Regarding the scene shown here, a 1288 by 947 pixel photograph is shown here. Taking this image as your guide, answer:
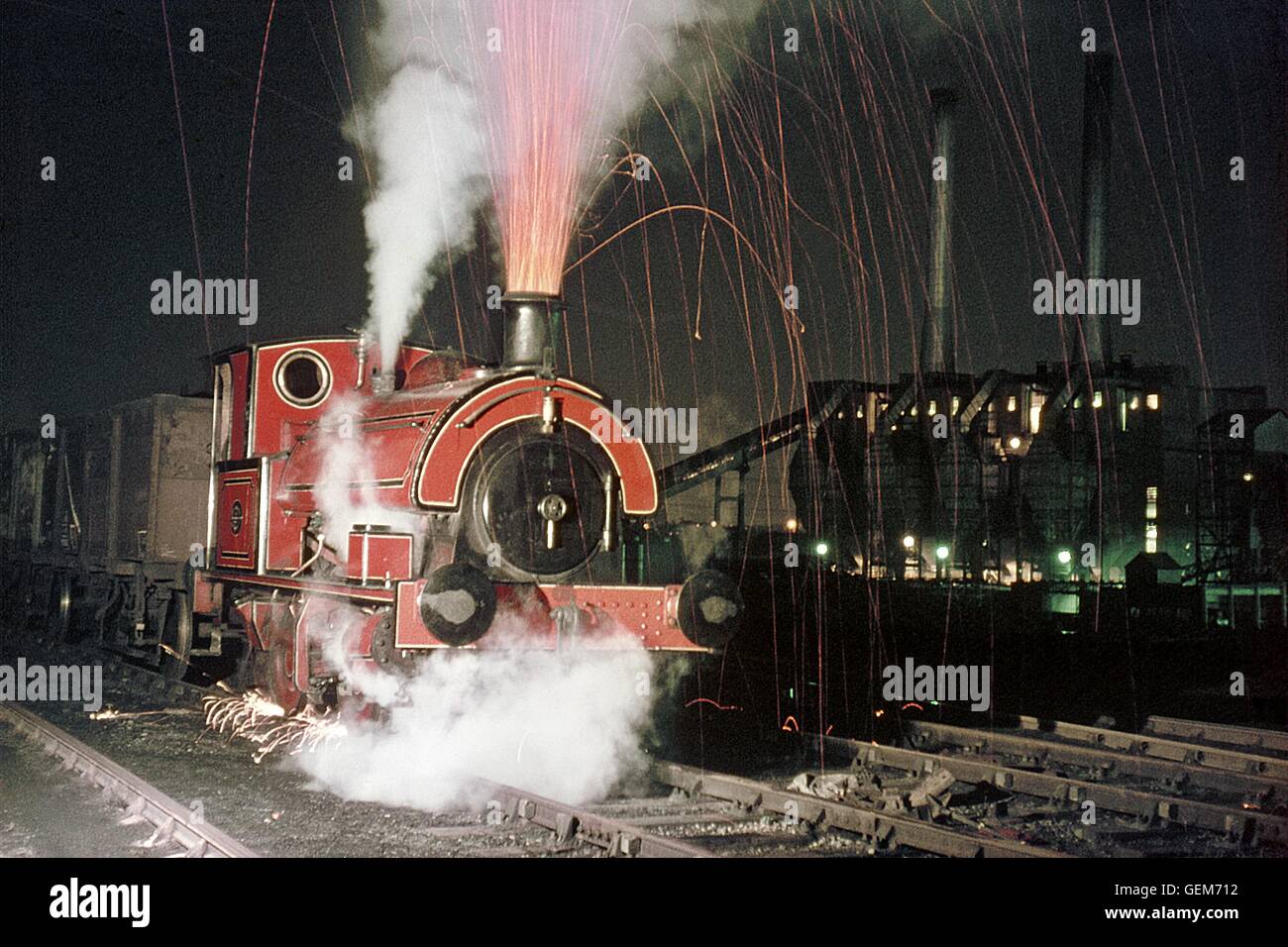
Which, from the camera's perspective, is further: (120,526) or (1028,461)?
A: (1028,461)

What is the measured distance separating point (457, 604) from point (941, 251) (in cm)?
3643

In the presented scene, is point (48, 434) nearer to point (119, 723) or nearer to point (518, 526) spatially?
point (119, 723)

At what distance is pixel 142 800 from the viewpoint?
8062 millimetres

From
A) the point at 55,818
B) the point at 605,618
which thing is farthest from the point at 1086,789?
the point at 55,818

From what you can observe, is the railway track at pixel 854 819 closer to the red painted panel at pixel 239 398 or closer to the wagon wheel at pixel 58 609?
the red painted panel at pixel 239 398

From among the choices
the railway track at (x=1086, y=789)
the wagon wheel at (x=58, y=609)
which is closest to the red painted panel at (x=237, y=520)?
the railway track at (x=1086, y=789)

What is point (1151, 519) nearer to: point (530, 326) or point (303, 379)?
point (303, 379)

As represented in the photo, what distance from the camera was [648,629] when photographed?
347 inches

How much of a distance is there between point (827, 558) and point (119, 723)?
92.0ft

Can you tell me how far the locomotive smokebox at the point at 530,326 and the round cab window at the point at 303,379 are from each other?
277cm

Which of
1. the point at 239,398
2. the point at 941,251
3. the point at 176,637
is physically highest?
the point at 941,251

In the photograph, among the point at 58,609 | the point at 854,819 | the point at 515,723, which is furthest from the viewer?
the point at 58,609

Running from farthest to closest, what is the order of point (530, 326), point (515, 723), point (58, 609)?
point (58, 609)
point (530, 326)
point (515, 723)

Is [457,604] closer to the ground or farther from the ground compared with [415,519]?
closer to the ground
